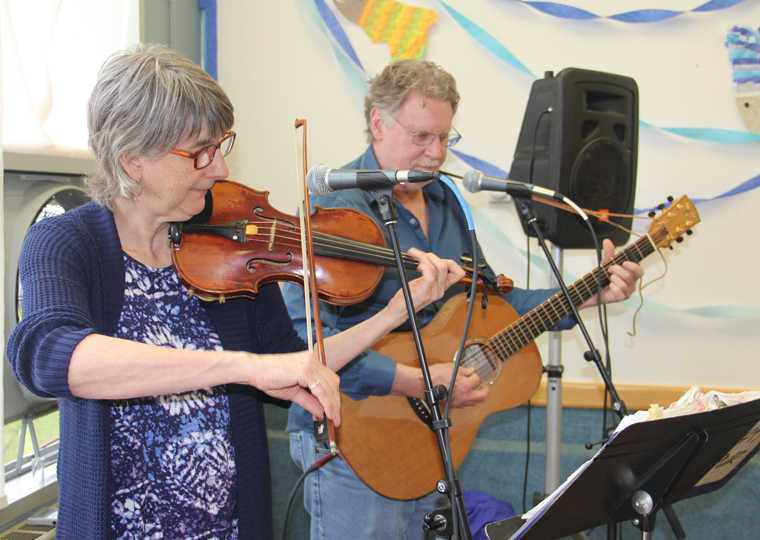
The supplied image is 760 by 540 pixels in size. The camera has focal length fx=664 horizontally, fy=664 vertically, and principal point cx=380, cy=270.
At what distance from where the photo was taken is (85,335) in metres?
1.02

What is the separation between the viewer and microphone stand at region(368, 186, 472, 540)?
1.10 meters

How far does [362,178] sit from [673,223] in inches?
51.3

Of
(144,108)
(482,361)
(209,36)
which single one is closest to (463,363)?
(482,361)

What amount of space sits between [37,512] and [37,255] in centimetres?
125

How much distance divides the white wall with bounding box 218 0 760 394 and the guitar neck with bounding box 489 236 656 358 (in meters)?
0.84

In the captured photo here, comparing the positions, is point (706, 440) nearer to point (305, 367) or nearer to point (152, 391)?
point (305, 367)

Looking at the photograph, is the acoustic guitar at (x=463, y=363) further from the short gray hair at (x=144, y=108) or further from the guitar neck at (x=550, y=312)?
the short gray hair at (x=144, y=108)

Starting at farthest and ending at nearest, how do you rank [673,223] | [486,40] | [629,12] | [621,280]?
[486,40] → [629,12] → [673,223] → [621,280]

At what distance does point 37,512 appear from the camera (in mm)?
2020

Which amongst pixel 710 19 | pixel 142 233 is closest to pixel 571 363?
pixel 710 19

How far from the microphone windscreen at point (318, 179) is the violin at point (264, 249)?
0.26 m

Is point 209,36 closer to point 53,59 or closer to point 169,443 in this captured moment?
point 53,59

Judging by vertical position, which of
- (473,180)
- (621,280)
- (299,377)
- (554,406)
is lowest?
(554,406)

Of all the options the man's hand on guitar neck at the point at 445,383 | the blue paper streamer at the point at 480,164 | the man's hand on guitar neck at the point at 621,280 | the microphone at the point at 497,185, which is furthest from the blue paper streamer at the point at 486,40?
the microphone at the point at 497,185
